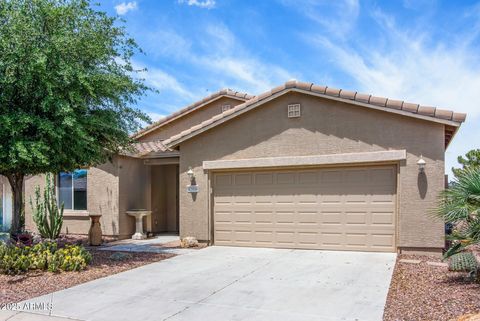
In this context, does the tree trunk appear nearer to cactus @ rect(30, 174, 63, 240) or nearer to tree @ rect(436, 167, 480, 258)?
cactus @ rect(30, 174, 63, 240)

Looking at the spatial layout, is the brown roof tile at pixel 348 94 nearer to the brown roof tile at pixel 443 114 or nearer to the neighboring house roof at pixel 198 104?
the brown roof tile at pixel 443 114

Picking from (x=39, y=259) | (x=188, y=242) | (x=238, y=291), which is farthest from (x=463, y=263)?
(x=39, y=259)

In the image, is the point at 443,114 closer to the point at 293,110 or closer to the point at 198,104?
the point at 293,110

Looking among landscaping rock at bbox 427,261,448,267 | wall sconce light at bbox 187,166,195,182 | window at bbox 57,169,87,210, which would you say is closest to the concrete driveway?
landscaping rock at bbox 427,261,448,267

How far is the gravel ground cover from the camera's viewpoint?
6.01 meters

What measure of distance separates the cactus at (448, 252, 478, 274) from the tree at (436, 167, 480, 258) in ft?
3.21

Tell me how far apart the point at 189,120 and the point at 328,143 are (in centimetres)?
865

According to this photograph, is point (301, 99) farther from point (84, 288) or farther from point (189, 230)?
point (84, 288)

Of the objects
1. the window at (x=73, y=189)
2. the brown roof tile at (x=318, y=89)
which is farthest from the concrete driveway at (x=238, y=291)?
the window at (x=73, y=189)

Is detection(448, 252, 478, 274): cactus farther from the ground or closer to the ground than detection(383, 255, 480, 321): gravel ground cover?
farther from the ground

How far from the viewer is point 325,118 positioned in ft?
38.8

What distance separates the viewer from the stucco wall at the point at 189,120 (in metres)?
18.5

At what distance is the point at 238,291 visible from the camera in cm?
759

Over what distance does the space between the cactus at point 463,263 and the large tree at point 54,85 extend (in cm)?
842
